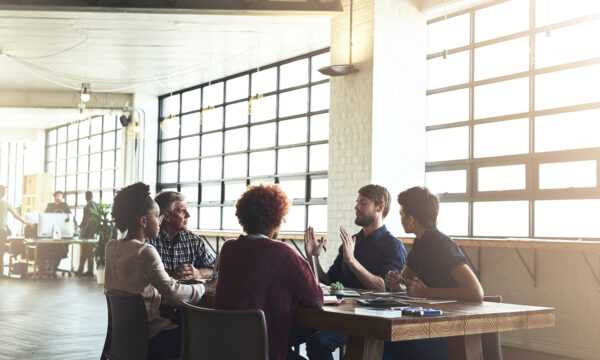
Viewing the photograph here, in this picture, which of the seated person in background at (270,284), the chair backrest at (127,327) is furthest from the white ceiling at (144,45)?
the seated person in background at (270,284)

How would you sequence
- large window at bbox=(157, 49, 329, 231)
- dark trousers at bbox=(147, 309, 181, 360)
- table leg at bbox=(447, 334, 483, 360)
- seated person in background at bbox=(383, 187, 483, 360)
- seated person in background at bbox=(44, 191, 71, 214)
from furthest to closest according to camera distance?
seated person in background at bbox=(44, 191, 71, 214) → large window at bbox=(157, 49, 329, 231) → dark trousers at bbox=(147, 309, 181, 360) → seated person in background at bbox=(383, 187, 483, 360) → table leg at bbox=(447, 334, 483, 360)

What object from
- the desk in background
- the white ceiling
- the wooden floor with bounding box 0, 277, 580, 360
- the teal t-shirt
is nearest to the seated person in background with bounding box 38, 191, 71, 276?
the desk in background

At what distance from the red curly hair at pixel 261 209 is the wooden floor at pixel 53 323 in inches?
132

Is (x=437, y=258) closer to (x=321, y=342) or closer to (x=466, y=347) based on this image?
(x=466, y=347)

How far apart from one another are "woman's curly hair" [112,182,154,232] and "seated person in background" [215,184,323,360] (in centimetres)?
71

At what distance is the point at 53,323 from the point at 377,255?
15.6 ft

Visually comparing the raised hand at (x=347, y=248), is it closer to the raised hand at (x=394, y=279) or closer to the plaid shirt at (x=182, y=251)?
the raised hand at (x=394, y=279)

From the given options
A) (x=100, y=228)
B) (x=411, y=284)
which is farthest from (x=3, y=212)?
(x=411, y=284)

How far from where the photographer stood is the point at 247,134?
12.1 meters

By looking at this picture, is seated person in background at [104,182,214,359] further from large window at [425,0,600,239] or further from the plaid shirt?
large window at [425,0,600,239]

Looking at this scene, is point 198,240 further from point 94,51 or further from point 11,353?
point 94,51

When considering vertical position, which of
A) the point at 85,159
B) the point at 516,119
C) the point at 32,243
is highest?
the point at 85,159

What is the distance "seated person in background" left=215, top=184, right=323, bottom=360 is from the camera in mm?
2799

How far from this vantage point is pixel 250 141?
12.0 meters
